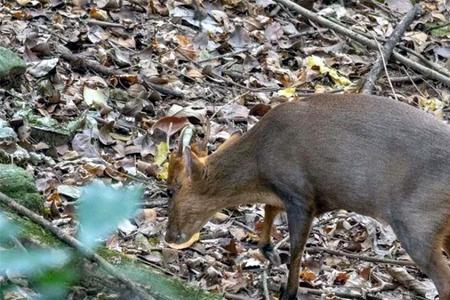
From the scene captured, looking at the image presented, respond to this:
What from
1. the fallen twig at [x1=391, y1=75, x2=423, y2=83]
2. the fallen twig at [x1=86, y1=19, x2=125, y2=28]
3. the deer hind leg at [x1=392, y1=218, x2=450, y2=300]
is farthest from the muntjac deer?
the fallen twig at [x1=391, y1=75, x2=423, y2=83]

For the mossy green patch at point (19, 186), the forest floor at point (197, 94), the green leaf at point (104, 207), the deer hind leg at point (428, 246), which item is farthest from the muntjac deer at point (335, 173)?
the green leaf at point (104, 207)

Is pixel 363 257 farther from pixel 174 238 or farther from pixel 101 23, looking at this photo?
pixel 101 23

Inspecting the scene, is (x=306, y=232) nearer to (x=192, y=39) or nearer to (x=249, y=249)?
(x=249, y=249)

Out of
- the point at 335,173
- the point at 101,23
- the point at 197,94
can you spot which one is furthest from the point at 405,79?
the point at 335,173

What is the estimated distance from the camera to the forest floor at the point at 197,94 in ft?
17.1

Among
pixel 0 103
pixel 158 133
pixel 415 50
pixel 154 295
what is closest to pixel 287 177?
pixel 158 133

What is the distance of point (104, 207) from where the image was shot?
129 centimetres

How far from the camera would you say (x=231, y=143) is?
5.24 metres

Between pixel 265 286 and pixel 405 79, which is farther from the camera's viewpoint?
pixel 405 79

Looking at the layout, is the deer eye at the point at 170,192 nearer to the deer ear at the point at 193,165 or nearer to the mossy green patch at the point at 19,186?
the deer ear at the point at 193,165

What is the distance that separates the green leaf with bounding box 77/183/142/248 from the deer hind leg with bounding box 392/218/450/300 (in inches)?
132

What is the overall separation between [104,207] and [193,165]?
12.7ft

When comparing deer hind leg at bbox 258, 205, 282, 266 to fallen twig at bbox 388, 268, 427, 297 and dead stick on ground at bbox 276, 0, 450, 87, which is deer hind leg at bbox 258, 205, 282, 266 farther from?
dead stick on ground at bbox 276, 0, 450, 87

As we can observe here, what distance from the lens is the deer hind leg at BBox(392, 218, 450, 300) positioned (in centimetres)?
445
